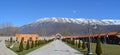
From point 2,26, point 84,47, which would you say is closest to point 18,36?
point 2,26

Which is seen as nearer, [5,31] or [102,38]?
[102,38]

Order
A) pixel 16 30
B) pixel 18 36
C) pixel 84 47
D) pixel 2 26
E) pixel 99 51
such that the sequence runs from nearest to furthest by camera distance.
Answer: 1. pixel 99 51
2. pixel 84 47
3. pixel 18 36
4. pixel 2 26
5. pixel 16 30

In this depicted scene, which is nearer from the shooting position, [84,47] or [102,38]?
[84,47]

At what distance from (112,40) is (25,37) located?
61741 mm

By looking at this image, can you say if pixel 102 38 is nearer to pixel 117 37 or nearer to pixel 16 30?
pixel 117 37

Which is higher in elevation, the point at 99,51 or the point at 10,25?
the point at 10,25

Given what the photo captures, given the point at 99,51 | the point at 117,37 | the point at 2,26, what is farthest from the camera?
the point at 2,26

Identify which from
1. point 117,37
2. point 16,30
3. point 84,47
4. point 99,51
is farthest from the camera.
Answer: point 16,30

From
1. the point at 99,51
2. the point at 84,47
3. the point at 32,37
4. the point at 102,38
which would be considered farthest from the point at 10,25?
the point at 99,51

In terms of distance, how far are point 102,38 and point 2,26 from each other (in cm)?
10097

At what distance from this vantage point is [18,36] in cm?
12800

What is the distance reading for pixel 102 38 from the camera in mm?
85375

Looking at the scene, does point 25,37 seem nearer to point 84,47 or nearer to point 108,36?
point 108,36

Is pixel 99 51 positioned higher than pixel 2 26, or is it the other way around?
pixel 2 26
